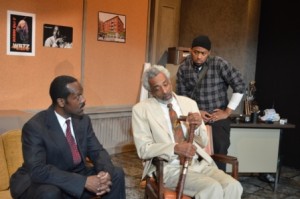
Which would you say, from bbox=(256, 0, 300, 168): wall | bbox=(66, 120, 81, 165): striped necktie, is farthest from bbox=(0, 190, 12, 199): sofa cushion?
bbox=(256, 0, 300, 168): wall

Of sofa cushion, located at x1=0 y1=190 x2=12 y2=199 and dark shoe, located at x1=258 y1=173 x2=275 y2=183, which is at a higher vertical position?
sofa cushion, located at x1=0 y1=190 x2=12 y2=199

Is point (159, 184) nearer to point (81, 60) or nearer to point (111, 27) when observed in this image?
point (81, 60)

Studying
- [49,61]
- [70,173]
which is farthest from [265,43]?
[70,173]

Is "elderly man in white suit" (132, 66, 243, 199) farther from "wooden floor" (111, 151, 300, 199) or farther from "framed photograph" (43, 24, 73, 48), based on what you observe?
"framed photograph" (43, 24, 73, 48)

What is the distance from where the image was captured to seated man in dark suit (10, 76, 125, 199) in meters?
2.05

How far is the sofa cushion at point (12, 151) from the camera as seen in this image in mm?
2451

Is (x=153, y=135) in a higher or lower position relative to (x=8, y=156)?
higher

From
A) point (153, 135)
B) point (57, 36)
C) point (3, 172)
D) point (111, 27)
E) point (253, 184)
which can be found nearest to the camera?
point (3, 172)

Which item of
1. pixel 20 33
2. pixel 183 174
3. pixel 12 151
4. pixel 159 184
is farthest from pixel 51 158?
pixel 20 33

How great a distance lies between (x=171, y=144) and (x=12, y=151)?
1.10 metres

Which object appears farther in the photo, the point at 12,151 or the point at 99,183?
the point at 12,151

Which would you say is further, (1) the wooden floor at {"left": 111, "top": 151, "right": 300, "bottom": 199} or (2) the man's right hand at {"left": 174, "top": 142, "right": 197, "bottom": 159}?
(1) the wooden floor at {"left": 111, "top": 151, "right": 300, "bottom": 199}

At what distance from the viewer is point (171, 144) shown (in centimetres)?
242

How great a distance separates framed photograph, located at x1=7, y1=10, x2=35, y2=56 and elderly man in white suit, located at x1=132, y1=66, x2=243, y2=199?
6.45ft
